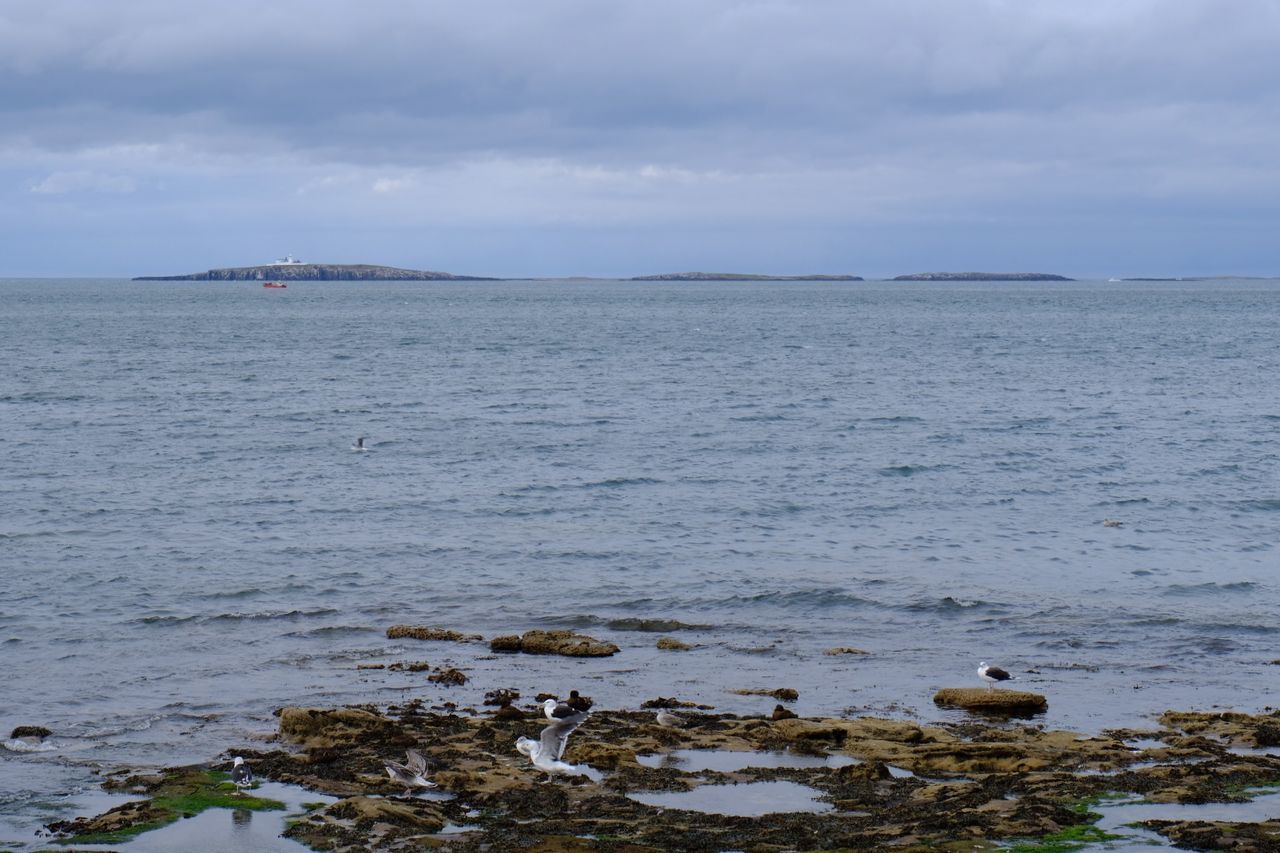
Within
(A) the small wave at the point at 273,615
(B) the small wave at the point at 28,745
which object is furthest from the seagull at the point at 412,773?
(A) the small wave at the point at 273,615

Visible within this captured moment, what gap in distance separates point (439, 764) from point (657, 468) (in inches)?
1046

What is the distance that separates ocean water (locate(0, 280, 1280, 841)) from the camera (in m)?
20.5

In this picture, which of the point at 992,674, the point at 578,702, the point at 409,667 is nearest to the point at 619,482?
the point at 409,667

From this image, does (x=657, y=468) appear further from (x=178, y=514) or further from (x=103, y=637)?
(x=103, y=637)

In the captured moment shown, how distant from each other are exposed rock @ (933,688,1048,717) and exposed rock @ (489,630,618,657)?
19.1 ft

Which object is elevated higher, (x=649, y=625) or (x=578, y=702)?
(x=578, y=702)

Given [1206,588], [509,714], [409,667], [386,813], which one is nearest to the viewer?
[386,813]

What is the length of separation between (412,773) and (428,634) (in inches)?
321

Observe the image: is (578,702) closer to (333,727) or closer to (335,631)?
(333,727)

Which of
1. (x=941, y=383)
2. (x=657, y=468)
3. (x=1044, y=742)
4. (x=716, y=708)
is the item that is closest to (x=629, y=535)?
(x=657, y=468)

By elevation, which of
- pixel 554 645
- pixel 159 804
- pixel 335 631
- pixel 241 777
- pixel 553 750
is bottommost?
pixel 335 631

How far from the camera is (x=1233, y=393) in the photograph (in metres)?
66.9

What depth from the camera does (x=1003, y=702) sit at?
18.9 metres

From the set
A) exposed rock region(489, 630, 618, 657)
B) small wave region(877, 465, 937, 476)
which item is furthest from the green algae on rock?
small wave region(877, 465, 937, 476)
